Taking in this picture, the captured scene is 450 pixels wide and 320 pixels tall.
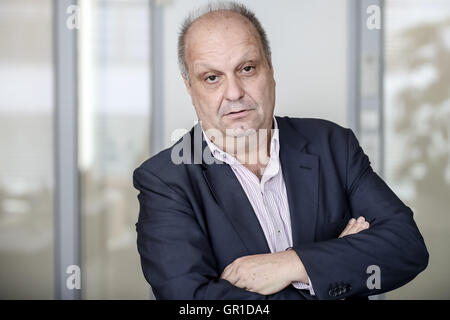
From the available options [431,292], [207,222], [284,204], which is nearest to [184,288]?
[207,222]

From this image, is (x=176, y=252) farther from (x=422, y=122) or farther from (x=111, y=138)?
(x=422, y=122)

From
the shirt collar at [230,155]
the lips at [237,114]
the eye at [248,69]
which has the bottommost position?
the shirt collar at [230,155]

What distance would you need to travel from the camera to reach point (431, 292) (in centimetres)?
296

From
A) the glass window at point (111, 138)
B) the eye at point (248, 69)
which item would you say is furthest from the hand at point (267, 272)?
the glass window at point (111, 138)

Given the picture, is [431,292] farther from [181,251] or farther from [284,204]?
[181,251]

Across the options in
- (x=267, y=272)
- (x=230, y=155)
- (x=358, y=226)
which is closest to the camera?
(x=267, y=272)

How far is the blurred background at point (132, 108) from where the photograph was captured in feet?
9.68

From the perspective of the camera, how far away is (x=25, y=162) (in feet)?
10.2

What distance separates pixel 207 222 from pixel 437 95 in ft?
6.65

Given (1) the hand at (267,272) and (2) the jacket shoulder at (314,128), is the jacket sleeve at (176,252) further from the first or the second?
(2) the jacket shoulder at (314,128)

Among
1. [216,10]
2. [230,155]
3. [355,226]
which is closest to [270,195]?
[230,155]

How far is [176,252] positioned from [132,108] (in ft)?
5.75

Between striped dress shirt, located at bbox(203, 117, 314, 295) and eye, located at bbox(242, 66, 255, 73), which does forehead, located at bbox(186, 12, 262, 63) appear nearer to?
eye, located at bbox(242, 66, 255, 73)

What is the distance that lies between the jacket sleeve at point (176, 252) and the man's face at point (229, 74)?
11.8 inches
